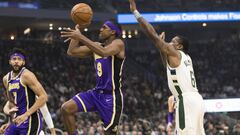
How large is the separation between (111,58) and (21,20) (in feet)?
73.5

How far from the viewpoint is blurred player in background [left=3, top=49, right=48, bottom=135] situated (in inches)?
282

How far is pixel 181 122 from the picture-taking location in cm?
746

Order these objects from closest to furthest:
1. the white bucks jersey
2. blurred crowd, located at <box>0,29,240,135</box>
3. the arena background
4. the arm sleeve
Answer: the white bucks jersey
the arm sleeve
blurred crowd, located at <box>0,29,240,135</box>
the arena background

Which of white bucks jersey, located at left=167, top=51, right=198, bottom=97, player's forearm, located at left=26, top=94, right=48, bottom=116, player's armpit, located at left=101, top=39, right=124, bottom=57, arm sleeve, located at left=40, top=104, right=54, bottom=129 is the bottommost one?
arm sleeve, located at left=40, top=104, right=54, bottom=129

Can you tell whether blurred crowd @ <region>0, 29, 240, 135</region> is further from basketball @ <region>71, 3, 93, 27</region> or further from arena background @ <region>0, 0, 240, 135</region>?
basketball @ <region>71, 3, 93, 27</region>

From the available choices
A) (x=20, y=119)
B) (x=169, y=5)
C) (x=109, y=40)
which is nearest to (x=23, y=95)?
(x=20, y=119)

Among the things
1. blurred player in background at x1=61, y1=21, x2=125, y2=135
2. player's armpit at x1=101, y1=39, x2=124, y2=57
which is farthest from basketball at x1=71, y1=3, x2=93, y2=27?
player's armpit at x1=101, y1=39, x2=124, y2=57

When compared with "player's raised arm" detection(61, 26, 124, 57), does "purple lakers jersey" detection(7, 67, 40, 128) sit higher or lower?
lower

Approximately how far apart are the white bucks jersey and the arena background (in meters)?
13.9

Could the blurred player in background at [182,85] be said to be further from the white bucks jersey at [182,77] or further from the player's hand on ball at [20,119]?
the player's hand on ball at [20,119]

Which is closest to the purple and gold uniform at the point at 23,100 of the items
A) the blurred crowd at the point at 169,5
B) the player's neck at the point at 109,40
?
the player's neck at the point at 109,40

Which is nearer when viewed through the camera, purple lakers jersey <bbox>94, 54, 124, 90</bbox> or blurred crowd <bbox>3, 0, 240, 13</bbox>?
purple lakers jersey <bbox>94, 54, 124, 90</bbox>

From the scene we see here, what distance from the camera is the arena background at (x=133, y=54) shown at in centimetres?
2578

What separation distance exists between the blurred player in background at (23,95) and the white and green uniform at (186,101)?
1.86 m
